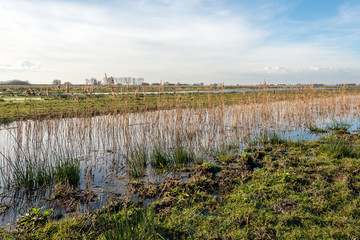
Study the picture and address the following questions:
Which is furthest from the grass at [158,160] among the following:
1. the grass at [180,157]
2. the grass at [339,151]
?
the grass at [339,151]

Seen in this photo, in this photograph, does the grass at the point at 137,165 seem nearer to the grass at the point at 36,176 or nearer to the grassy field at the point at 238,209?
the grassy field at the point at 238,209

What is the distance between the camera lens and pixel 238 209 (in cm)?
409

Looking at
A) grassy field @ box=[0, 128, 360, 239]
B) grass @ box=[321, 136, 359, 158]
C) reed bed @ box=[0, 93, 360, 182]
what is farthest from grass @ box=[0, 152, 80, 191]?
grass @ box=[321, 136, 359, 158]

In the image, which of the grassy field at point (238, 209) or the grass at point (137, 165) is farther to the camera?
the grass at point (137, 165)

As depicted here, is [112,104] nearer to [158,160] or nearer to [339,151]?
[158,160]

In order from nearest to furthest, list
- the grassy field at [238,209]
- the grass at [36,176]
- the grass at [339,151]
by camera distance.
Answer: the grassy field at [238,209]
the grass at [36,176]
the grass at [339,151]

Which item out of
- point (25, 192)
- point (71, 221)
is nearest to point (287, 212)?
point (71, 221)

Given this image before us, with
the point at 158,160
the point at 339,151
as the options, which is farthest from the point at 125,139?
the point at 339,151

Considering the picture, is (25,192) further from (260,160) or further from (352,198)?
(352,198)

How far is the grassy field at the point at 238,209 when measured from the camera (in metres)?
3.37

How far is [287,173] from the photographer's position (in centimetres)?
548

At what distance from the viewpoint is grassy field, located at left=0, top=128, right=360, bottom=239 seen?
3367 millimetres

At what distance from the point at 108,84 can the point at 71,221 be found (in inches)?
176

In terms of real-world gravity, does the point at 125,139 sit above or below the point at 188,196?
above
